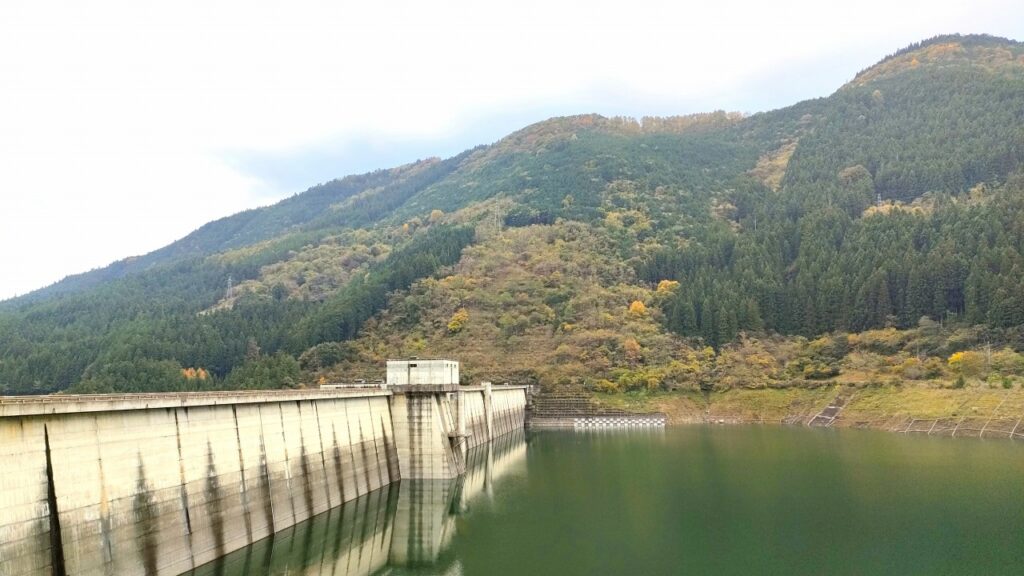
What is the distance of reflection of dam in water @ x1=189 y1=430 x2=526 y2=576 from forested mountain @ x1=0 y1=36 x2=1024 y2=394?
54.8 metres

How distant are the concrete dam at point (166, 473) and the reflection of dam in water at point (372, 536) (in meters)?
0.65

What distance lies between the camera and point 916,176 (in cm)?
14550

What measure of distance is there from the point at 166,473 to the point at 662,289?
104 metres

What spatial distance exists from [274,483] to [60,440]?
12.4 meters

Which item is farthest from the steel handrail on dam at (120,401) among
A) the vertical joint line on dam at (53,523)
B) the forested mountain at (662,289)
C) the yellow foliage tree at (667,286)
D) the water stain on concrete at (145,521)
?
the yellow foliage tree at (667,286)

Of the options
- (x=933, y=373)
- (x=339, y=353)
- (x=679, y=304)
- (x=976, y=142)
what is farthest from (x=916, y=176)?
(x=339, y=353)

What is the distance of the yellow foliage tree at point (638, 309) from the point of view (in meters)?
114

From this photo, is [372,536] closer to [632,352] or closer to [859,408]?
[859,408]

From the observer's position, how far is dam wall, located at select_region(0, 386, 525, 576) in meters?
20.0

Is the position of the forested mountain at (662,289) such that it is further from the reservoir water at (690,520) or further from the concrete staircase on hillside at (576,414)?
the reservoir water at (690,520)

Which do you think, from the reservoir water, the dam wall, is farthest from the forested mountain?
the dam wall

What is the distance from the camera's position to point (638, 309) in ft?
376

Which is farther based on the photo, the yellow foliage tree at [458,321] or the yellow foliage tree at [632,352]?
the yellow foliage tree at [458,321]

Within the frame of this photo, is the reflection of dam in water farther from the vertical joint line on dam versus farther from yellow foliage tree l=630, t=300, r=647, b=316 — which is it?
yellow foliage tree l=630, t=300, r=647, b=316
